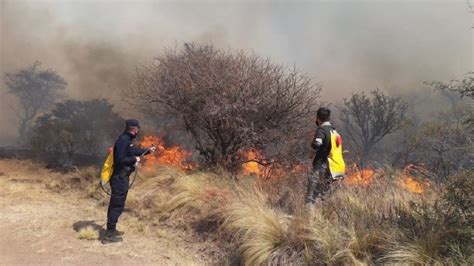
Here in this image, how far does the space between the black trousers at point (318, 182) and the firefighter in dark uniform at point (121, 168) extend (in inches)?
99.9

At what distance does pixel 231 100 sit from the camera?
11203 mm

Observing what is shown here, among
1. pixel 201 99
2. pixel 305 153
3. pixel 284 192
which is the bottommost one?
pixel 284 192

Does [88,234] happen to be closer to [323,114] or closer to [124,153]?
[124,153]

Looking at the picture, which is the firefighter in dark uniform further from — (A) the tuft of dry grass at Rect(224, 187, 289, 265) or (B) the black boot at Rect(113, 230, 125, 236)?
(A) the tuft of dry grass at Rect(224, 187, 289, 265)

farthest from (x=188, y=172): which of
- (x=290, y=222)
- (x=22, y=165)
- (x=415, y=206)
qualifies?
(x=22, y=165)

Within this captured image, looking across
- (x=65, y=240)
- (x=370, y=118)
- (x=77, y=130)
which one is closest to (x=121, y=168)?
(x=65, y=240)

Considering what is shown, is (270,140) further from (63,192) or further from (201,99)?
(63,192)

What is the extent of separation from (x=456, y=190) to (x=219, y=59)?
8.16 m

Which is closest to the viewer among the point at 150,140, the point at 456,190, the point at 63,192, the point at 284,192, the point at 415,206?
the point at 456,190

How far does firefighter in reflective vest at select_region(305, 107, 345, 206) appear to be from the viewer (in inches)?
271

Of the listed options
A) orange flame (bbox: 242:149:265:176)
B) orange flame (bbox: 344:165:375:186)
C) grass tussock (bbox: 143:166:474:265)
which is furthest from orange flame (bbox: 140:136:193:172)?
orange flame (bbox: 344:165:375:186)

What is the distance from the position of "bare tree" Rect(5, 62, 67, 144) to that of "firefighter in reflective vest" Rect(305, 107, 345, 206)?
2452 cm

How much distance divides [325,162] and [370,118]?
75.5 feet

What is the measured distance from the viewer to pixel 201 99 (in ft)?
37.8
